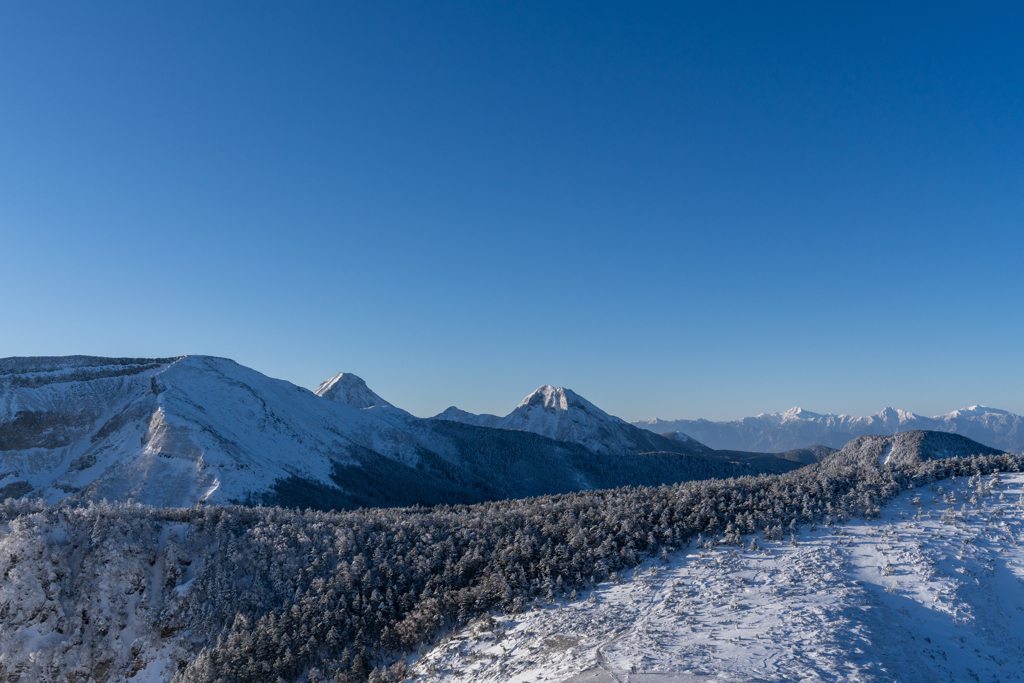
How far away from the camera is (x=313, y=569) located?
96.8ft

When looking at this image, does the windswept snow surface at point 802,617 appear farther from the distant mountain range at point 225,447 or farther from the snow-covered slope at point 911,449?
the snow-covered slope at point 911,449

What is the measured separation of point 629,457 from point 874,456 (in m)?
69.9

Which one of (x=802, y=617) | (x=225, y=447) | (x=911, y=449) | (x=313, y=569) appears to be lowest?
(x=313, y=569)

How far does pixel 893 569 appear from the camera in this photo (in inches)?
884

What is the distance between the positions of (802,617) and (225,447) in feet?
267

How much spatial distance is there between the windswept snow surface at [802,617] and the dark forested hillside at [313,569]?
198cm

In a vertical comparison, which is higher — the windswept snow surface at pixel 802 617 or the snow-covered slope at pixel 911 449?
the snow-covered slope at pixel 911 449

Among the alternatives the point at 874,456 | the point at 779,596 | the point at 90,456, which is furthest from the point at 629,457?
the point at 779,596

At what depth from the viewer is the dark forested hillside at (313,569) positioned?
24438 millimetres

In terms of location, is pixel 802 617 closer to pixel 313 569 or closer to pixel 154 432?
pixel 313 569

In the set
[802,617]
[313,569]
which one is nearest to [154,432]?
[313,569]

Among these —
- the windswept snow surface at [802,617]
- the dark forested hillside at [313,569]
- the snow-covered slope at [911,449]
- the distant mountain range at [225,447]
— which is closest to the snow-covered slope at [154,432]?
the distant mountain range at [225,447]

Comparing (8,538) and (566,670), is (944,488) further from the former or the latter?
(8,538)

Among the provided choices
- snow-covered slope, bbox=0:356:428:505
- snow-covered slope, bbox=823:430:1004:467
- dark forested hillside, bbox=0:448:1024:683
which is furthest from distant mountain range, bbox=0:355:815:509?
snow-covered slope, bbox=823:430:1004:467
